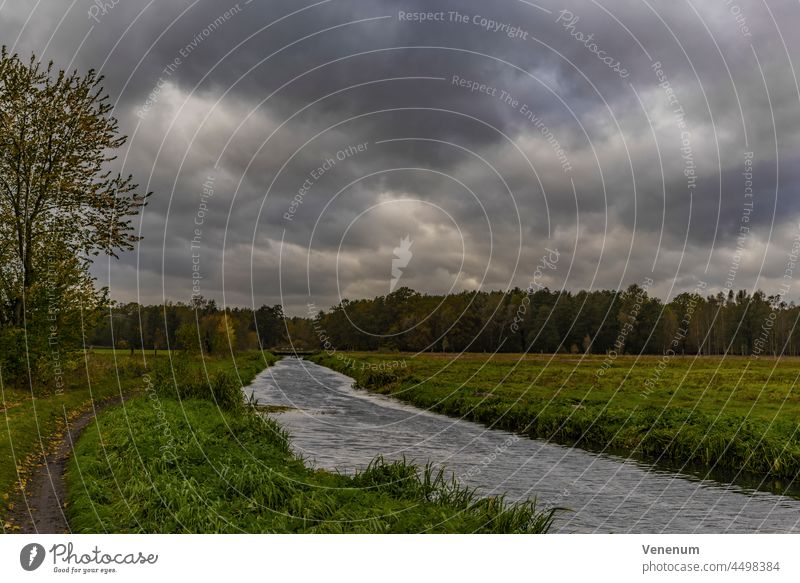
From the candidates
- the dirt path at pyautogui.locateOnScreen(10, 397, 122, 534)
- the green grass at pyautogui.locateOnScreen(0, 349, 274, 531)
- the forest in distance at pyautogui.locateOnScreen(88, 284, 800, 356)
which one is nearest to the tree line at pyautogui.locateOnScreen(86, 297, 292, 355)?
the forest in distance at pyautogui.locateOnScreen(88, 284, 800, 356)

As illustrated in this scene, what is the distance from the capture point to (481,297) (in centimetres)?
10906

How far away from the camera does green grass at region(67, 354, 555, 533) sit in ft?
40.9

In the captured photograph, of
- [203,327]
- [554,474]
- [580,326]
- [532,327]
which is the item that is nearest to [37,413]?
[554,474]

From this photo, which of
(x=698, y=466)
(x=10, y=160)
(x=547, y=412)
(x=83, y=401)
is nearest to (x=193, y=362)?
(x=83, y=401)

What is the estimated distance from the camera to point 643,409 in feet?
106

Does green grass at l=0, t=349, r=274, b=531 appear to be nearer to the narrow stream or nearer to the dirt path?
the dirt path

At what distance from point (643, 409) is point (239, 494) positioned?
2463 cm

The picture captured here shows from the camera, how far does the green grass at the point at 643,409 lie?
24469 millimetres

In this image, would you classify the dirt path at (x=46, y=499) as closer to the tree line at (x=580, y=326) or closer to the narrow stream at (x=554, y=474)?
the narrow stream at (x=554, y=474)
